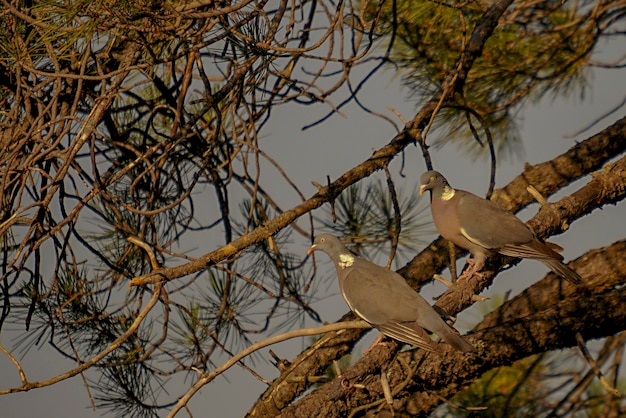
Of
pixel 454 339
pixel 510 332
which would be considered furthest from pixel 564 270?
pixel 454 339

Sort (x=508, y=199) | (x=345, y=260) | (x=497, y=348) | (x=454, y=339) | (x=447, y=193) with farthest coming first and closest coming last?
(x=508, y=199) < (x=447, y=193) < (x=345, y=260) < (x=497, y=348) < (x=454, y=339)

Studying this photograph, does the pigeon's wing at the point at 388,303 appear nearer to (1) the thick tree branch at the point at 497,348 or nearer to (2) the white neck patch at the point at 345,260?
(2) the white neck patch at the point at 345,260

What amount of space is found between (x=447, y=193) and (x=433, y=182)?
0.07 metres

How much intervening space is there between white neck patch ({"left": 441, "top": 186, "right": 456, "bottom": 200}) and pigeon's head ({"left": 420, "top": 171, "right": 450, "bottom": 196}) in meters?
0.01

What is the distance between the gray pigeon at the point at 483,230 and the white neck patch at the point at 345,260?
0.99ft

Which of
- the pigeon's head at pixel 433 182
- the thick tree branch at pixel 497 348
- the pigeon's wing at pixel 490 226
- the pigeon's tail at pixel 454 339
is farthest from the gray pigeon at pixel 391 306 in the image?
the pigeon's head at pixel 433 182

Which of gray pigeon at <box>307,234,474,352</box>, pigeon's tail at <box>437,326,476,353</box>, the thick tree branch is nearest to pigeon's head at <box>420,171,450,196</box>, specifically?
gray pigeon at <box>307,234,474,352</box>

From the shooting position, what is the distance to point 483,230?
95.2 inches

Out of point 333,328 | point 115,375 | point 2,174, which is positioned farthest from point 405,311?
point 115,375

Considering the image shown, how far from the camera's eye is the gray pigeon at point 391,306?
2.11 m

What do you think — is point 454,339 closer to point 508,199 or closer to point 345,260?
point 345,260

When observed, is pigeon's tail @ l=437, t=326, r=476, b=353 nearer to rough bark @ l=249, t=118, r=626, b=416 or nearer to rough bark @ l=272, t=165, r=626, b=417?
rough bark @ l=272, t=165, r=626, b=417

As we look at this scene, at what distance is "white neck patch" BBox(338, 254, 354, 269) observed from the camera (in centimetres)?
254

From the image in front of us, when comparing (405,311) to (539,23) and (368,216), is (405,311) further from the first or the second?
(539,23)
